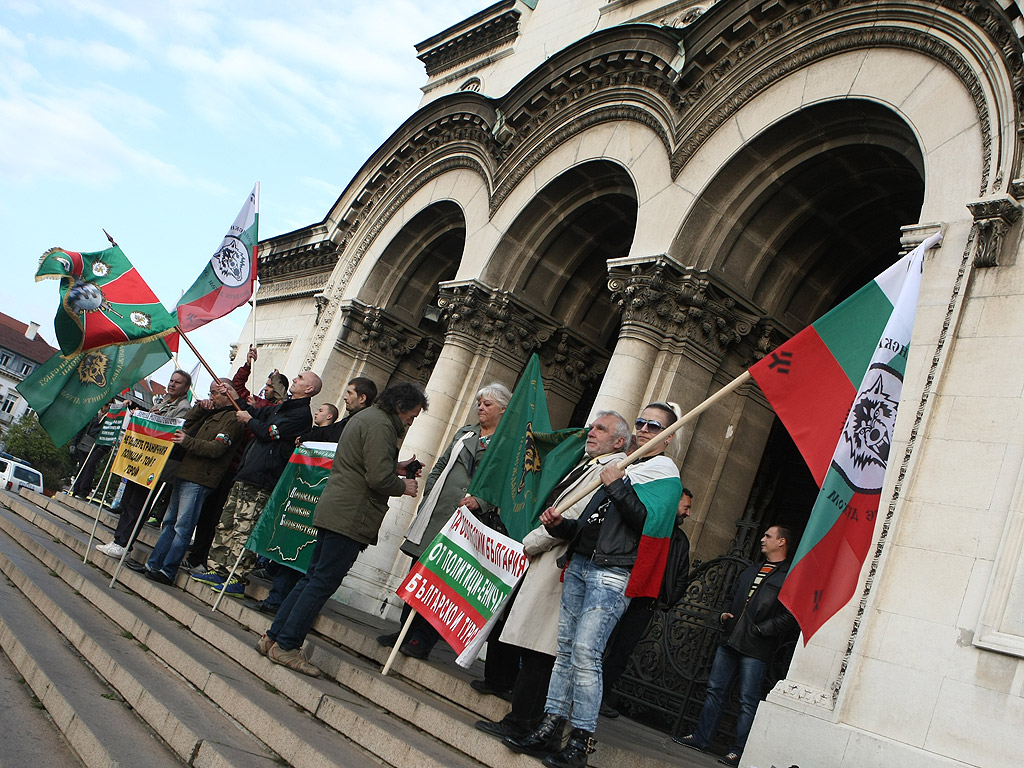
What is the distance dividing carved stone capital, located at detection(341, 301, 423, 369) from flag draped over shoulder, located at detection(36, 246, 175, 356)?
21.1 ft

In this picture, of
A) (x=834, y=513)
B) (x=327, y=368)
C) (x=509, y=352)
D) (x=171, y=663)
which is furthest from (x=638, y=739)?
(x=327, y=368)

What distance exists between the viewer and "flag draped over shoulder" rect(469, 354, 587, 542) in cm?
613

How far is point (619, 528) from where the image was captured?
5.05 m

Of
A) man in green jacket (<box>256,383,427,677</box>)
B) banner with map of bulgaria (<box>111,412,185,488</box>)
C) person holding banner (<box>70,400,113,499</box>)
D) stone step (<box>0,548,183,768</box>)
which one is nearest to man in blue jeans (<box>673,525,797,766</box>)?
man in green jacket (<box>256,383,427,677</box>)

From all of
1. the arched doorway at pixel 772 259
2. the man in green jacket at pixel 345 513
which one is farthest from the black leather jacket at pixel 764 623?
the man in green jacket at pixel 345 513

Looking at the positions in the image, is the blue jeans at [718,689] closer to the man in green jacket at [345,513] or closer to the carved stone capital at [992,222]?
the man in green jacket at [345,513]

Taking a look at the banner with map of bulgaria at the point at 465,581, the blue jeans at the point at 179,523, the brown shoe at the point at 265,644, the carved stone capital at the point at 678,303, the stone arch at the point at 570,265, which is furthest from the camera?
the stone arch at the point at 570,265

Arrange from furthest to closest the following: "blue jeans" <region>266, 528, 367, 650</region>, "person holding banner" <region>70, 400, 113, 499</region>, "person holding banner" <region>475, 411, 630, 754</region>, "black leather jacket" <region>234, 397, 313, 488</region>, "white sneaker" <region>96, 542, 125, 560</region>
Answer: "person holding banner" <region>70, 400, 113, 499</region>
"white sneaker" <region>96, 542, 125, 560</region>
"black leather jacket" <region>234, 397, 313, 488</region>
"blue jeans" <region>266, 528, 367, 650</region>
"person holding banner" <region>475, 411, 630, 754</region>

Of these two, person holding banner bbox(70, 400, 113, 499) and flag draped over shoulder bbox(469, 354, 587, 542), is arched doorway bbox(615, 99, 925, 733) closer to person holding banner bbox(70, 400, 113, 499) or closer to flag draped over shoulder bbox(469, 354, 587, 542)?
flag draped over shoulder bbox(469, 354, 587, 542)

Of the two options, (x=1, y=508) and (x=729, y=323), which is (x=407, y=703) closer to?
(x=729, y=323)

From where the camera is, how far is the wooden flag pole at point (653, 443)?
4844mm

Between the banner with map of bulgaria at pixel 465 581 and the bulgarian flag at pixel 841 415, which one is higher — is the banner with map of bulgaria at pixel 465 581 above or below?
below

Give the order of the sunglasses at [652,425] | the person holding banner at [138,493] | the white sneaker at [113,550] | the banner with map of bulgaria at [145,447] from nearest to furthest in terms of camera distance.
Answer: the sunglasses at [652,425]
the banner with map of bulgaria at [145,447]
the person holding banner at [138,493]
the white sneaker at [113,550]

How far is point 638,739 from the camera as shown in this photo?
6629mm
